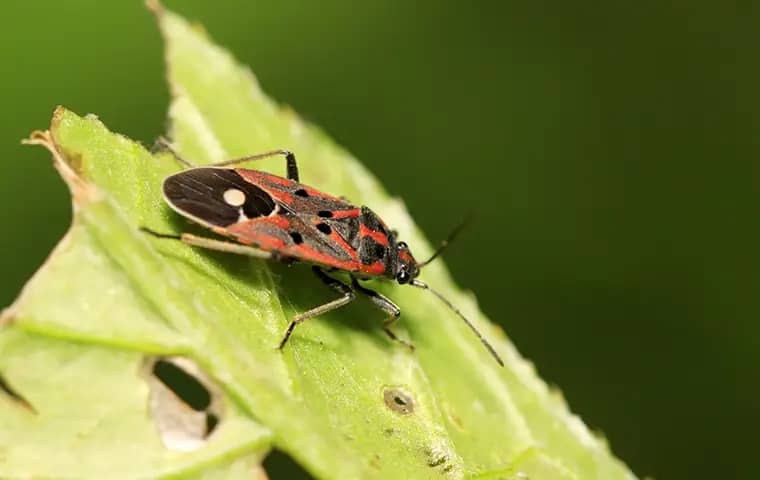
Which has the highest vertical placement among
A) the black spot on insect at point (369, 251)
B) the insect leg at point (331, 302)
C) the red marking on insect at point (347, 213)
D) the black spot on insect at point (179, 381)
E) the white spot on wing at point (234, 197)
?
the red marking on insect at point (347, 213)

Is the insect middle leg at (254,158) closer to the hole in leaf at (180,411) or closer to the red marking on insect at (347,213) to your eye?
the red marking on insect at (347,213)

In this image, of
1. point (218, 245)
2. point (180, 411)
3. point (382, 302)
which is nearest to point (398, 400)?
point (382, 302)

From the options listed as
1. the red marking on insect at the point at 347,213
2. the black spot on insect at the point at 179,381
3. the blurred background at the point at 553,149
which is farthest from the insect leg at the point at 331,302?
the blurred background at the point at 553,149

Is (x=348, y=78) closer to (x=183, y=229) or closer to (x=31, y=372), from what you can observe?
(x=183, y=229)

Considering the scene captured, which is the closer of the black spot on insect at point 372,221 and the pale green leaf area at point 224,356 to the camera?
the pale green leaf area at point 224,356

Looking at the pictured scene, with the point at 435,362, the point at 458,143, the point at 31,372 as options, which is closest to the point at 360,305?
the point at 435,362
